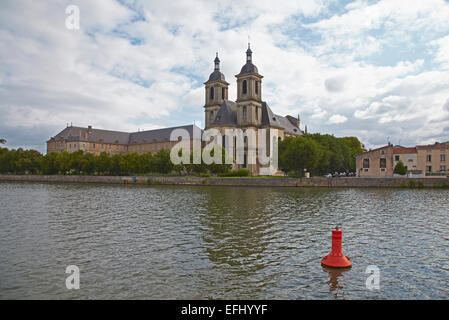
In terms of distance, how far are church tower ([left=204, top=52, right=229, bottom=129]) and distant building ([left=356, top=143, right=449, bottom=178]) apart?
4449cm

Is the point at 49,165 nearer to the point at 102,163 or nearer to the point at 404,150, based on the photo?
the point at 102,163

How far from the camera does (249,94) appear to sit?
278ft

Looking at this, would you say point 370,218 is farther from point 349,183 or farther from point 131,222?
point 349,183

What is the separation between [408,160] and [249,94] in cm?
4151

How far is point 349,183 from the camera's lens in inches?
1946

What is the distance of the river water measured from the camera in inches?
306

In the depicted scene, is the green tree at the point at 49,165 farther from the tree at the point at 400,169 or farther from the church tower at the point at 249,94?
the tree at the point at 400,169

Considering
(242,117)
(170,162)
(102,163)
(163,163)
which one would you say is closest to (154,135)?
(102,163)

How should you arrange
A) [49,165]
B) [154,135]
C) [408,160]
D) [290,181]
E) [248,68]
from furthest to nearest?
[154,135] → [49,165] → [248,68] → [408,160] → [290,181]

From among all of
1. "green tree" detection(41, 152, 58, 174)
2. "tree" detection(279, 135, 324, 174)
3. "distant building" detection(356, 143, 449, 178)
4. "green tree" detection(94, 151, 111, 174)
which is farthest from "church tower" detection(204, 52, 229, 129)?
Answer: "distant building" detection(356, 143, 449, 178)

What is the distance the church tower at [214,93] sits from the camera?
92375mm

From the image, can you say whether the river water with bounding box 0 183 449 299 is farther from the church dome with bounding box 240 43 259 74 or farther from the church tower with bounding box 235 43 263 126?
the church dome with bounding box 240 43 259 74

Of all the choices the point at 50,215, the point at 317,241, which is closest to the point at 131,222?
the point at 50,215

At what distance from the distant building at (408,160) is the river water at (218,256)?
142 feet
